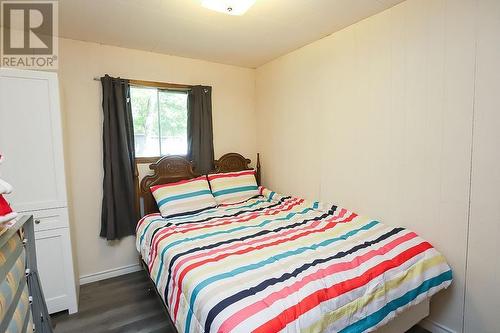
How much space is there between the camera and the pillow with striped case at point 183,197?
2564 mm

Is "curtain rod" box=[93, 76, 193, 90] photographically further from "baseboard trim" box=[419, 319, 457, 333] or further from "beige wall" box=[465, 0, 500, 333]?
"baseboard trim" box=[419, 319, 457, 333]

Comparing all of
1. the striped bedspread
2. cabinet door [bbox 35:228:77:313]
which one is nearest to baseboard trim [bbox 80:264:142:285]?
cabinet door [bbox 35:228:77:313]

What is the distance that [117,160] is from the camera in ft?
8.75

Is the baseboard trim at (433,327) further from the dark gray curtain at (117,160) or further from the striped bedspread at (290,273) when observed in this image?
the dark gray curtain at (117,160)

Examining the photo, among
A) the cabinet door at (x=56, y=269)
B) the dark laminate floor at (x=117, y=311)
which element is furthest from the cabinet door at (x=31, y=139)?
the dark laminate floor at (x=117, y=311)

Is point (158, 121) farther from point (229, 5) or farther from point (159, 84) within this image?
point (229, 5)

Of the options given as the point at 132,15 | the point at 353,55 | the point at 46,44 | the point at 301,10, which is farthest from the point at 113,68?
the point at 353,55

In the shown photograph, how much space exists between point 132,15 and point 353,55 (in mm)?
1838

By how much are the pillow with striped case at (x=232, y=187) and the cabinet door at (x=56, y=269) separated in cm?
140

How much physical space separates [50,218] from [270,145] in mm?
2359

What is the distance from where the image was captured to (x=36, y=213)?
1973 millimetres

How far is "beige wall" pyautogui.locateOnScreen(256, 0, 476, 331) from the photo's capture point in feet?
5.60

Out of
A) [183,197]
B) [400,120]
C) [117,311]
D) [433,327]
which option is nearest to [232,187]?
[183,197]

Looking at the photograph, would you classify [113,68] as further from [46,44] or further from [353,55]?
[353,55]
